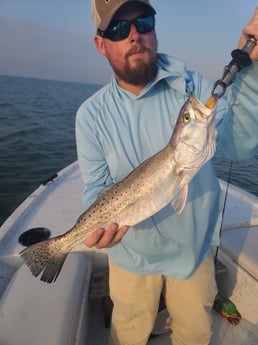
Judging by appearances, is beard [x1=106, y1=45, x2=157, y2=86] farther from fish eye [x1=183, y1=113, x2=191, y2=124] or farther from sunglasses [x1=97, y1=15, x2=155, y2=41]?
fish eye [x1=183, y1=113, x2=191, y2=124]

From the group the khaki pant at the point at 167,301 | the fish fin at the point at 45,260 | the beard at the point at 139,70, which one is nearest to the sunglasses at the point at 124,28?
the beard at the point at 139,70

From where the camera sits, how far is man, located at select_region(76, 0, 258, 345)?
270 centimetres

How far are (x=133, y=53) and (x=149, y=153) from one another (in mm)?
920

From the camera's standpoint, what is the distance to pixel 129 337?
10.7ft

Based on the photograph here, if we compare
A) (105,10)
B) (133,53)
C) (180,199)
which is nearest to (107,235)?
(180,199)

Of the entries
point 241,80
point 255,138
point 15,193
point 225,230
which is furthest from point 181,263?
point 15,193

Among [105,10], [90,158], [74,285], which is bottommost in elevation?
[74,285]

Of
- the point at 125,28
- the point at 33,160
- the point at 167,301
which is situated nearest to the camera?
the point at 125,28

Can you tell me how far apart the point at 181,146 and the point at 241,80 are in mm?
702

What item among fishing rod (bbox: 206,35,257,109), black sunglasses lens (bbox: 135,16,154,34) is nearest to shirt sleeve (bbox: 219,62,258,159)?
fishing rod (bbox: 206,35,257,109)

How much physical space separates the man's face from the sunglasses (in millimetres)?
27

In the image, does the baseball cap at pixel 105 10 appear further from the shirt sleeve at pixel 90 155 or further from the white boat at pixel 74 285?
the white boat at pixel 74 285

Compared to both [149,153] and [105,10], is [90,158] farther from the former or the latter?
[105,10]

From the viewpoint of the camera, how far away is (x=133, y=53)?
2.77m
